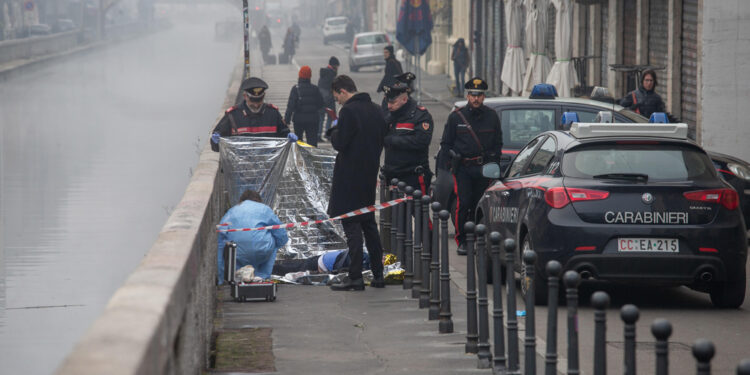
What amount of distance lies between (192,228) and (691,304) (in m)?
4.67

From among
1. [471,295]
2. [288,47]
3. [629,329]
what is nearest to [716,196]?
[471,295]

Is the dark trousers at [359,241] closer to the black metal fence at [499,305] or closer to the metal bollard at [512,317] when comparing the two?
the black metal fence at [499,305]

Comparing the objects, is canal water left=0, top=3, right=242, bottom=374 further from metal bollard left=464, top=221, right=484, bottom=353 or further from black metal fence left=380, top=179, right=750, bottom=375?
metal bollard left=464, top=221, right=484, bottom=353

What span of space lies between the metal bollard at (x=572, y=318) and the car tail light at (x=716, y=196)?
12.7 feet

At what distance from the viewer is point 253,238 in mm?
10531

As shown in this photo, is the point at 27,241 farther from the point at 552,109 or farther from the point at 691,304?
the point at 691,304

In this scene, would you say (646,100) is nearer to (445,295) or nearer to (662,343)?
(445,295)

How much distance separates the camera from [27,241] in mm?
19109

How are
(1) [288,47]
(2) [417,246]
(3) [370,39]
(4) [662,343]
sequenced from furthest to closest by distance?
(1) [288,47] → (3) [370,39] → (2) [417,246] → (4) [662,343]

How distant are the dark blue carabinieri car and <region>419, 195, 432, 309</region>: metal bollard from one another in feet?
2.52

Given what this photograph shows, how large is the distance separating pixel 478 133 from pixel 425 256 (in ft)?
10.0

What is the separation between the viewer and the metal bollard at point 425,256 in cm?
962

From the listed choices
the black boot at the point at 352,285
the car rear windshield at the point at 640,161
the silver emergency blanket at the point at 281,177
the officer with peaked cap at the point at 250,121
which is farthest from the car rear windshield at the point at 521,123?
the car rear windshield at the point at 640,161

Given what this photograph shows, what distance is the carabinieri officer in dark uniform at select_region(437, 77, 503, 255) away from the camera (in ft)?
41.0
